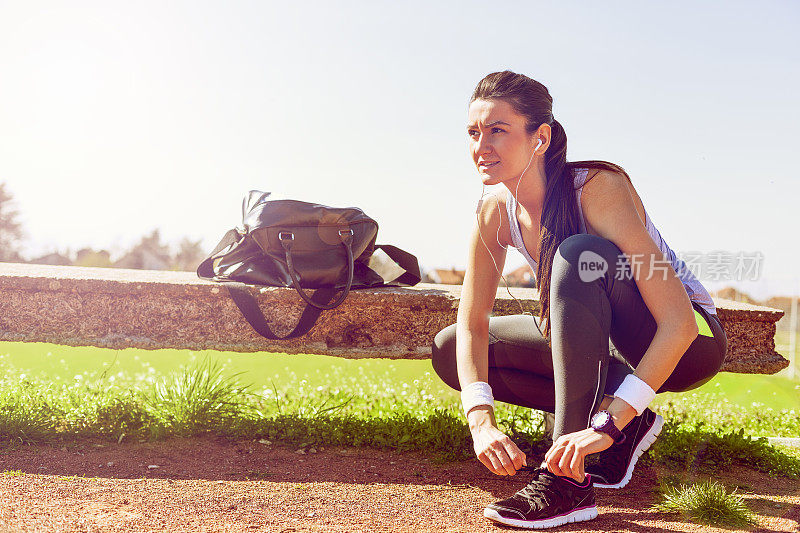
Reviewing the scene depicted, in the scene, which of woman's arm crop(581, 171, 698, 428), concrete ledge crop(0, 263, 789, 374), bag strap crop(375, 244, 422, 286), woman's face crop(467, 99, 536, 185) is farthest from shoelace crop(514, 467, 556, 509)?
bag strap crop(375, 244, 422, 286)

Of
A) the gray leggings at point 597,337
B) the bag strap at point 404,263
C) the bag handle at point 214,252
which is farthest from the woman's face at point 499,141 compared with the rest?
the bag handle at point 214,252

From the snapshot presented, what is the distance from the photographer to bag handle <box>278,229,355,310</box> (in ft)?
10.2

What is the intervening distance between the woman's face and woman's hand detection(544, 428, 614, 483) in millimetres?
886

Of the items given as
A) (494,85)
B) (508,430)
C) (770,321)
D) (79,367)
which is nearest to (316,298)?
(508,430)

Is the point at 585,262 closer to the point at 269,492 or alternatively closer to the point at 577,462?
the point at 577,462

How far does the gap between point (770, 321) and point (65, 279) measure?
12.5 feet

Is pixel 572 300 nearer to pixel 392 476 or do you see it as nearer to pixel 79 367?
pixel 392 476

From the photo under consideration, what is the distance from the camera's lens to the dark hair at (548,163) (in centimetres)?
219

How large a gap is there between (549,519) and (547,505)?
0.16 feet

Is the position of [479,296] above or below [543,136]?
below

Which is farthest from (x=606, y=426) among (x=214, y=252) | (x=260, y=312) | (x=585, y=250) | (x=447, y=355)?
(x=214, y=252)

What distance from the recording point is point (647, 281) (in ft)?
6.63

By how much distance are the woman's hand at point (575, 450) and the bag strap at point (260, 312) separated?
1.58 meters

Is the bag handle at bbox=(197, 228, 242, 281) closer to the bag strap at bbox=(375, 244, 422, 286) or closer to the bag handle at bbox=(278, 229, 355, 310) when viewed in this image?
the bag handle at bbox=(278, 229, 355, 310)
